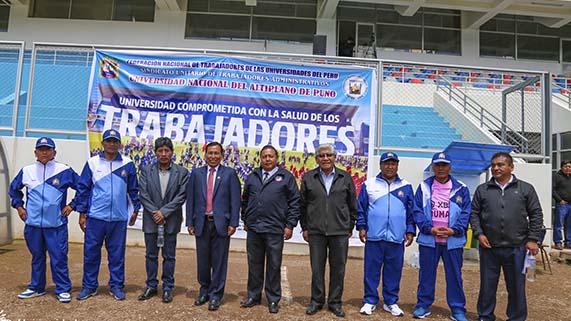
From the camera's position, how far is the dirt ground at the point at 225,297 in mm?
4141

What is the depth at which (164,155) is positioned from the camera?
464 cm

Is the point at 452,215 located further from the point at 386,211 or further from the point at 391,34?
the point at 391,34

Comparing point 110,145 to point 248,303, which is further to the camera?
point 110,145

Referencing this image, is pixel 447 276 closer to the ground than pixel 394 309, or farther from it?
farther from it

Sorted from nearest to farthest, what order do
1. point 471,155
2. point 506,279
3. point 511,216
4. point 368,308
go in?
point 511,216 → point 506,279 → point 368,308 → point 471,155

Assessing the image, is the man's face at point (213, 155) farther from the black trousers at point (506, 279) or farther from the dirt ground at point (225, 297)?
the black trousers at point (506, 279)

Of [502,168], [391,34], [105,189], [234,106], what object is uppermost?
[391,34]

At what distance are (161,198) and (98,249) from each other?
0.92 m

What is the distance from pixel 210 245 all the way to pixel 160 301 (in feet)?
2.72

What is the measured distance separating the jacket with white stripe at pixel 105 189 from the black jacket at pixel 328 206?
207 cm

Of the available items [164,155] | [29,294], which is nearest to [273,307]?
[164,155]

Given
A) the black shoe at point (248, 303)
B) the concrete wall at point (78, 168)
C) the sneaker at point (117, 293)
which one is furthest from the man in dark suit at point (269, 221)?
the concrete wall at point (78, 168)

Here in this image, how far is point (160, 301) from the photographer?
4.51 metres

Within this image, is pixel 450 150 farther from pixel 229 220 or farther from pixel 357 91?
pixel 229 220
